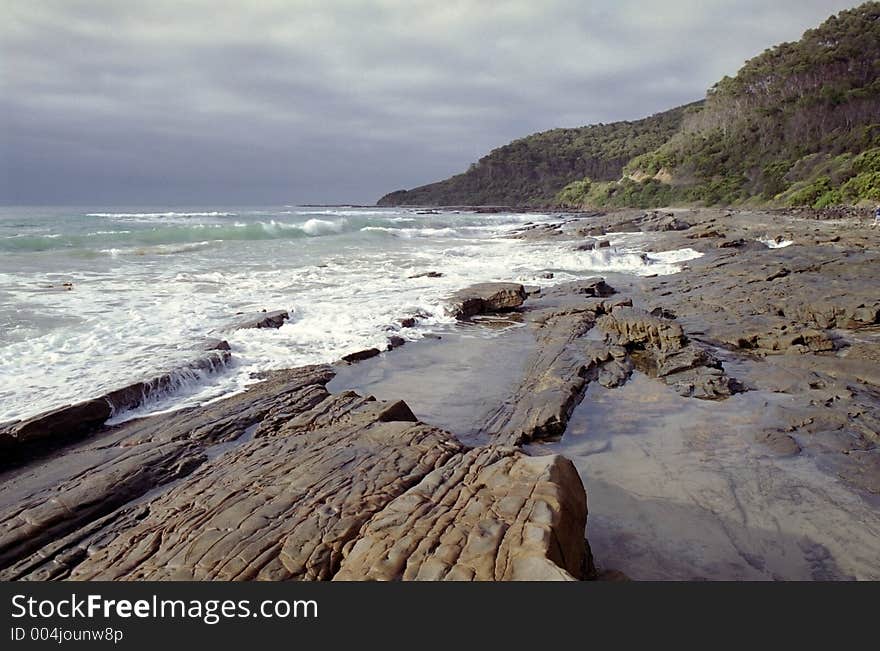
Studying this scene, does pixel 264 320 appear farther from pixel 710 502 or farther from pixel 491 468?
pixel 710 502

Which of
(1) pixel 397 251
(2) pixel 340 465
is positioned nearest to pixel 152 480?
(2) pixel 340 465

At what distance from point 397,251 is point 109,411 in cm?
2047

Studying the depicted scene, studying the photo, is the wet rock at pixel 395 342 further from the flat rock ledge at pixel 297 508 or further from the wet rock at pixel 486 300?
the flat rock ledge at pixel 297 508

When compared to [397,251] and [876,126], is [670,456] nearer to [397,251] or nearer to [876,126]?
[397,251]

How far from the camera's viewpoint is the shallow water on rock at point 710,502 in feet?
10.6

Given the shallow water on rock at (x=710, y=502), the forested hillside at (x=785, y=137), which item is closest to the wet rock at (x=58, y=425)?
the shallow water on rock at (x=710, y=502)

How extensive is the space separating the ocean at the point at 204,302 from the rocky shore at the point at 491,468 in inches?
25.0

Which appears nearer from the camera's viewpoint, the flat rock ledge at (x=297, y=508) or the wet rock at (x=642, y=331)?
the flat rock ledge at (x=297, y=508)

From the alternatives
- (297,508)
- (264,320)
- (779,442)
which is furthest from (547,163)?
(297,508)

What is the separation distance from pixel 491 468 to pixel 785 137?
69.8 m

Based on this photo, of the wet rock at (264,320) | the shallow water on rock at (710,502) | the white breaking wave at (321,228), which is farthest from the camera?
the white breaking wave at (321,228)

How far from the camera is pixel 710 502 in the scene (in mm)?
3906

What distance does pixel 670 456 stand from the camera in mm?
4633

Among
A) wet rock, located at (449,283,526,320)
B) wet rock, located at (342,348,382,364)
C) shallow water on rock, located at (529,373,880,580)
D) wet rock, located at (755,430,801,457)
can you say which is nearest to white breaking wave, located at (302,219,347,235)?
wet rock, located at (449,283,526,320)
